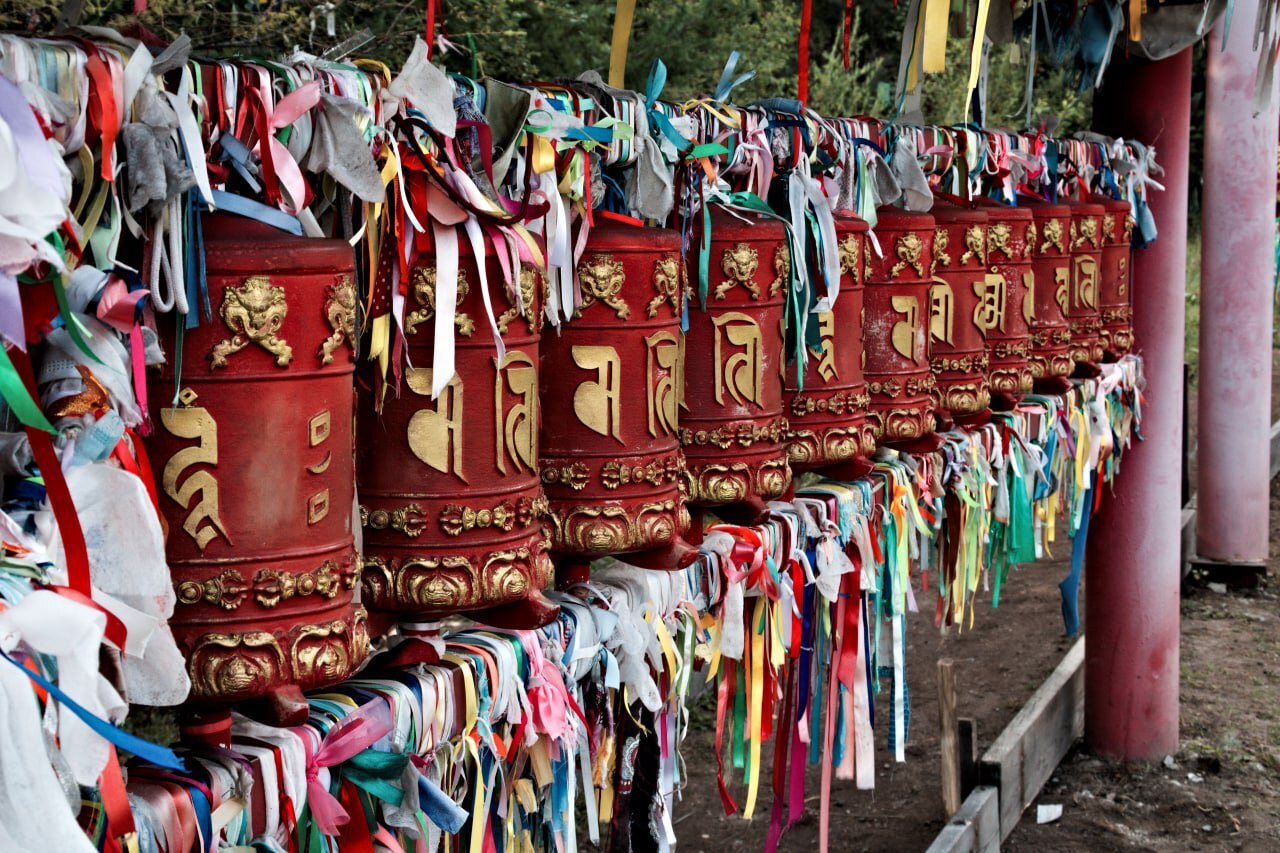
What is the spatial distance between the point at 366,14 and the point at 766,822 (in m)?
2.70

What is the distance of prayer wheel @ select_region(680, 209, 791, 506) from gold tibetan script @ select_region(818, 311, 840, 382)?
199 millimetres

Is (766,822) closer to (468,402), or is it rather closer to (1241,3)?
(1241,3)

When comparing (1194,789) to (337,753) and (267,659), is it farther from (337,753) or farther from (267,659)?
(267,659)

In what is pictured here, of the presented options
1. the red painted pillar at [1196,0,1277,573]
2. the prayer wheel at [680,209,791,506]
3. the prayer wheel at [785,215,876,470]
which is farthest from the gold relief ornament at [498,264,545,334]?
the red painted pillar at [1196,0,1277,573]

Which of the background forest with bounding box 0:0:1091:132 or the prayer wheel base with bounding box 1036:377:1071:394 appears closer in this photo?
the prayer wheel base with bounding box 1036:377:1071:394

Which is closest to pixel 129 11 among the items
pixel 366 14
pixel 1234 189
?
pixel 366 14

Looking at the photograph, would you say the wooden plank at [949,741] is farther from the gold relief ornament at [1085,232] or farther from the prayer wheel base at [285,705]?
the prayer wheel base at [285,705]

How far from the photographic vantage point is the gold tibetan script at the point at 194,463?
1198 mm

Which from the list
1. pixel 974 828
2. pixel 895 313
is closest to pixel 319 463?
pixel 895 313

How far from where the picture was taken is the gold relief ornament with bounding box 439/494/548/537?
146cm

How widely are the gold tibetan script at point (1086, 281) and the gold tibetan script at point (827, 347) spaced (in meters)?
1.41

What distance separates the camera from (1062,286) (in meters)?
3.31

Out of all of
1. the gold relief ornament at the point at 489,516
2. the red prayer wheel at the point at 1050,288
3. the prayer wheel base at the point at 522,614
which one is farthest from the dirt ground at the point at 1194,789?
the gold relief ornament at the point at 489,516

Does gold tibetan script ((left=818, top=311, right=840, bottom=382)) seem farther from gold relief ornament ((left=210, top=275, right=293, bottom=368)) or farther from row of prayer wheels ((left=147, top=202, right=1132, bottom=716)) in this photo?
gold relief ornament ((left=210, top=275, right=293, bottom=368))
